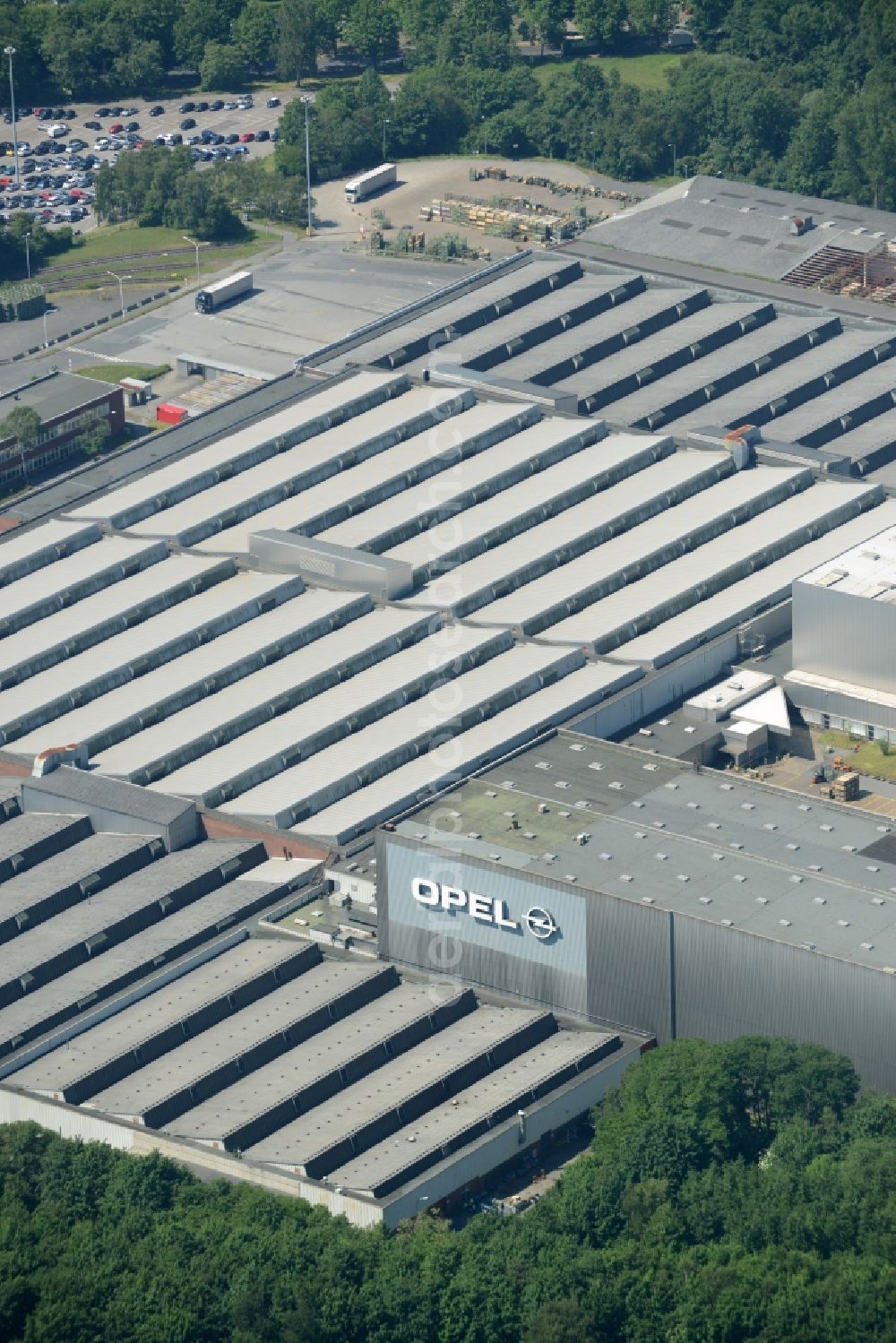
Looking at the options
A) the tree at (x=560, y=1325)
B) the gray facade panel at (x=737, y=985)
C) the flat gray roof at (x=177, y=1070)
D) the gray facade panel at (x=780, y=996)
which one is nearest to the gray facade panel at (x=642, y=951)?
the gray facade panel at (x=737, y=985)

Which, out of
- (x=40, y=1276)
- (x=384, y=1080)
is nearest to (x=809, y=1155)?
(x=384, y=1080)

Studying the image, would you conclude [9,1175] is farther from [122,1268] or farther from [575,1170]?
[575,1170]

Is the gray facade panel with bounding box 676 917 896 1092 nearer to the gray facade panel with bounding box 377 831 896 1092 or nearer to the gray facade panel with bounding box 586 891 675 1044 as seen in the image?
the gray facade panel with bounding box 377 831 896 1092

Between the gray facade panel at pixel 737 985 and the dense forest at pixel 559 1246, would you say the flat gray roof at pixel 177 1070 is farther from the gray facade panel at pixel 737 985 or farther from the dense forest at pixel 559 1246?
the gray facade panel at pixel 737 985

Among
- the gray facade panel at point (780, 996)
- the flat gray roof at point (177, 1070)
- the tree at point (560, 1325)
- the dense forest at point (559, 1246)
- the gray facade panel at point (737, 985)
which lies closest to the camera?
the tree at point (560, 1325)

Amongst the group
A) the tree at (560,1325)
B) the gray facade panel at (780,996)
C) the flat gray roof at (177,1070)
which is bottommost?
the tree at (560,1325)

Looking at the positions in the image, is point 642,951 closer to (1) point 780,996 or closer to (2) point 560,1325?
(1) point 780,996
